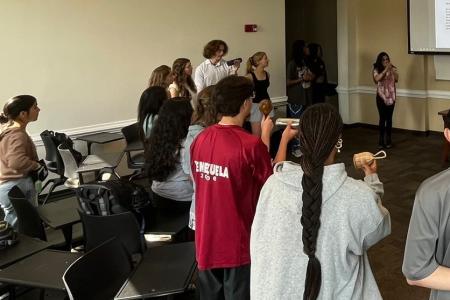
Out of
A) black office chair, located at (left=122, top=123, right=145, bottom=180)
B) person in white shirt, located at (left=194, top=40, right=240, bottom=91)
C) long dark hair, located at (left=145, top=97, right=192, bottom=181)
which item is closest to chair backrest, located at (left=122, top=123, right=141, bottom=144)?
black office chair, located at (left=122, top=123, right=145, bottom=180)

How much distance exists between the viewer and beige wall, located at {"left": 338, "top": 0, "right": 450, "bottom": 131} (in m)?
7.12

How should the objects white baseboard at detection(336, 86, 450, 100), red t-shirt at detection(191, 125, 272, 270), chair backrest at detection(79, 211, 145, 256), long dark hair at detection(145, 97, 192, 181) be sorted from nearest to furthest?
red t-shirt at detection(191, 125, 272, 270) → chair backrest at detection(79, 211, 145, 256) → long dark hair at detection(145, 97, 192, 181) → white baseboard at detection(336, 86, 450, 100)

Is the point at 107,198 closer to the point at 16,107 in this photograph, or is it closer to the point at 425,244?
the point at 16,107

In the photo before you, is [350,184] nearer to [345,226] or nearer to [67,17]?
[345,226]

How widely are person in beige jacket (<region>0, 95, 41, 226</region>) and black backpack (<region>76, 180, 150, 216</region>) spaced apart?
84 cm

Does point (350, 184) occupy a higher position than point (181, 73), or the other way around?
point (181, 73)

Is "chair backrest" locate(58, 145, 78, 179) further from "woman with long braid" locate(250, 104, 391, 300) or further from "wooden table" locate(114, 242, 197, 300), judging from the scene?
"woman with long braid" locate(250, 104, 391, 300)

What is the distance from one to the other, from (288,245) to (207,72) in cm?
420

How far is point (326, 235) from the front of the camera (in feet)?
4.56

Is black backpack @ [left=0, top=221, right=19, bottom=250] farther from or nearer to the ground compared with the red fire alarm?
nearer to the ground

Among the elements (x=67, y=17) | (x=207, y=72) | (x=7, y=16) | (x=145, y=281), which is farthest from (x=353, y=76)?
(x=145, y=281)

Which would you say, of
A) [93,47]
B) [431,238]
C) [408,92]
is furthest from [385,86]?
[431,238]

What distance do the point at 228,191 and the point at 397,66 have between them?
6069 mm

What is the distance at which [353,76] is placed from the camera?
7.94m
